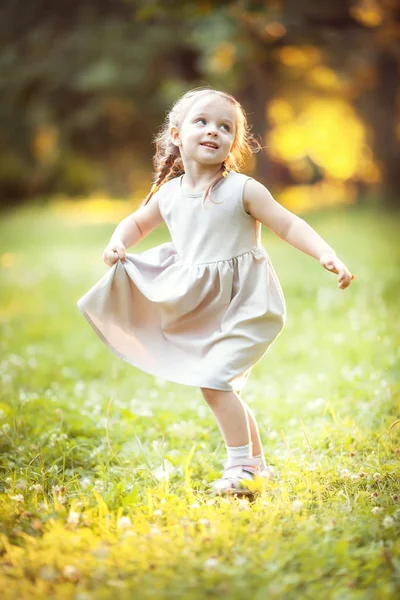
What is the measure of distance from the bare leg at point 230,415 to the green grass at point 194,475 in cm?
24

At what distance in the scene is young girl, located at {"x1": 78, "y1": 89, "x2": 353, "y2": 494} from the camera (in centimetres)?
314

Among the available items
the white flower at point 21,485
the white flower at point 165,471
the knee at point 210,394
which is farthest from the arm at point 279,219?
the white flower at point 21,485

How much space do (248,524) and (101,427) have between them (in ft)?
4.71

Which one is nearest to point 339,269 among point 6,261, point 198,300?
point 198,300

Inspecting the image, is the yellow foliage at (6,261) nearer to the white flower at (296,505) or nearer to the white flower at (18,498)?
the white flower at (18,498)

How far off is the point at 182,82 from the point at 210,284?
16.0 meters

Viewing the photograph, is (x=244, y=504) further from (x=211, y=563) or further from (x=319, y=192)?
(x=319, y=192)

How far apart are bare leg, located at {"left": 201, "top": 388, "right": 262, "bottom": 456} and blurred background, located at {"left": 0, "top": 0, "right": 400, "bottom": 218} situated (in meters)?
10.8

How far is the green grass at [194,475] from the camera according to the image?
239 cm

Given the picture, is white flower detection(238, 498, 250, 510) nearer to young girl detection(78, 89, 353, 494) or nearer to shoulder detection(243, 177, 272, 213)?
young girl detection(78, 89, 353, 494)

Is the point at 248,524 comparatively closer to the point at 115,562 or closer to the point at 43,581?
the point at 115,562

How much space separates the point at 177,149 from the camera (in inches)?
137

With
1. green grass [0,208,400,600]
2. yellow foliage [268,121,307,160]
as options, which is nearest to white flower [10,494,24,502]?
green grass [0,208,400,600]

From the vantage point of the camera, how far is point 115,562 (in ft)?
8.09
